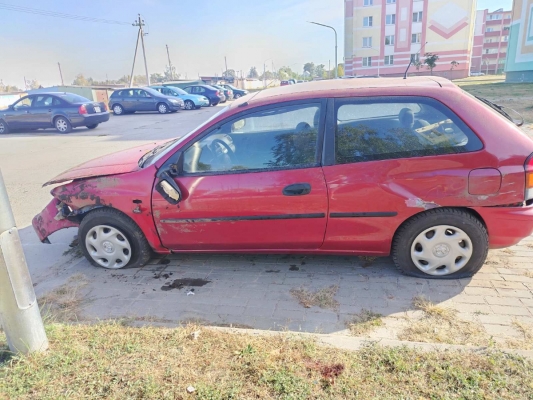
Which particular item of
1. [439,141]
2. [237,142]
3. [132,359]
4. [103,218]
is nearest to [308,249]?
[237,142]

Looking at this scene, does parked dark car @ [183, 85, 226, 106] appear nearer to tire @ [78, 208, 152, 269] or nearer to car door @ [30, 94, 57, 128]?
car door @ [30, 94, 57, 128]

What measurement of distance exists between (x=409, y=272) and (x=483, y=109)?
4.98ft

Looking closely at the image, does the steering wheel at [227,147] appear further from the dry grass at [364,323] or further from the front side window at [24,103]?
the front side window at [24,103]

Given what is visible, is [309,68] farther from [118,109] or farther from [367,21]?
[118,109]

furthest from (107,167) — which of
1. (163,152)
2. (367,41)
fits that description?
(367,41)

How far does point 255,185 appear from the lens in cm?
322

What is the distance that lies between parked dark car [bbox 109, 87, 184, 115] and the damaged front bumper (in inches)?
763

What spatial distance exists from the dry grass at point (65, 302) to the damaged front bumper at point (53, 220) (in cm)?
57

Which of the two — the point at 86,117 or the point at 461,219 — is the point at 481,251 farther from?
the point at 86,117

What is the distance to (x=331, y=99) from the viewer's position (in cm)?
319

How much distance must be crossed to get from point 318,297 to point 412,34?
6412 centimetres

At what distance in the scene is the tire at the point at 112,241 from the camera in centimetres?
364

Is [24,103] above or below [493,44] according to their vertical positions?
below

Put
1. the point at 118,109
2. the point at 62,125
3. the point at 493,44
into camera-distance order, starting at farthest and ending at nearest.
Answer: the point at 493,44, the point at 118,109, the point at 62,125
